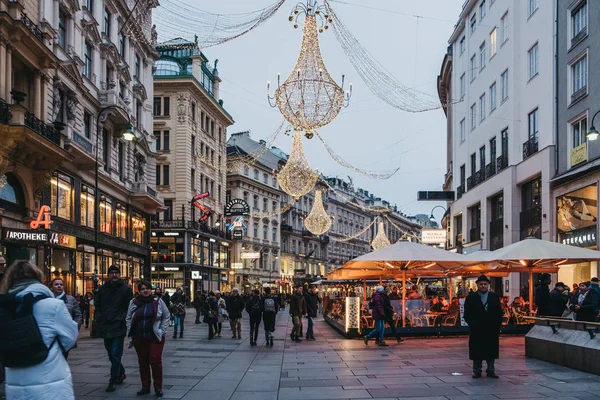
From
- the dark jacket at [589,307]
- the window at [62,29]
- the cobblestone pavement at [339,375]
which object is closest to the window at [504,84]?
the cobblestone pavement at [339,375]

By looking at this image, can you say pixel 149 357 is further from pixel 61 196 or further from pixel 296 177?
pixel 296 177

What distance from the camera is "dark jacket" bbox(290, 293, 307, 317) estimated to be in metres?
22.1

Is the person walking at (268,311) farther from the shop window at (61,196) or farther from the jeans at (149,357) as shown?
the shop window at (61,196)

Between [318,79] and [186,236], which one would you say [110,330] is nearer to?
[318,79]

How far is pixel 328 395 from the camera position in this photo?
1034 cm

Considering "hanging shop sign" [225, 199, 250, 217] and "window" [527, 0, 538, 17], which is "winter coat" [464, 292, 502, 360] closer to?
"window" [527, 0, 538, 17]

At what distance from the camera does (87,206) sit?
1233 inches

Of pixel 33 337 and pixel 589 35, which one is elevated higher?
pixel 589 35

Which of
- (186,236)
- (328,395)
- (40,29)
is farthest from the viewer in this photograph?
(186,236)

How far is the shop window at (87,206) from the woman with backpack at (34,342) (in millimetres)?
26435

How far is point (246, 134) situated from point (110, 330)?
79.3 metres

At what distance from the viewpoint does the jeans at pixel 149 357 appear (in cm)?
1017

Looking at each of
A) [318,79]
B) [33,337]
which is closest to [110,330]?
[33,337]

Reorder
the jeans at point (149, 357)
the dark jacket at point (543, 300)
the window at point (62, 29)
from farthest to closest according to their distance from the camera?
1. the window at point (62, 29)
2. the dark jacket at point (543, 300)
3. the jeans at point (149, 357)
